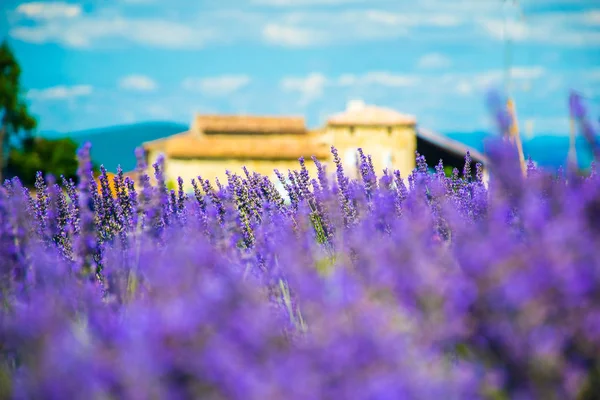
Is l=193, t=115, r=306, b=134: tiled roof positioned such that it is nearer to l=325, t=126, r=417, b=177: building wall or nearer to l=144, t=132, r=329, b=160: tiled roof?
l=144, t=132, r=329, b=160: tiled roof

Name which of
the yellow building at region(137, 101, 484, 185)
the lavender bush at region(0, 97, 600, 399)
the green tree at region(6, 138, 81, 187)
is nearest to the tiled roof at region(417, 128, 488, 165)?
the yellow building at region(137, 101, 484, 185)

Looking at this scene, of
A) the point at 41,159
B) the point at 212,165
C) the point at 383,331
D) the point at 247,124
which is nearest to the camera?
the point at 383,331

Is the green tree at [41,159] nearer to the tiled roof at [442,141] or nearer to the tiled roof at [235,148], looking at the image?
the tiled roof at [235,148]

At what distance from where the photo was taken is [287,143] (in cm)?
3089

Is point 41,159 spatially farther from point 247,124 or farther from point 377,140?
point 377,140

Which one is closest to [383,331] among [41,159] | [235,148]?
[235,148]

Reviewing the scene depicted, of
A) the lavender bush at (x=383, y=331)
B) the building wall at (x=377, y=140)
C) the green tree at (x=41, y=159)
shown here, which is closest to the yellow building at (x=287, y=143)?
the building wall at (x=377, y=140)

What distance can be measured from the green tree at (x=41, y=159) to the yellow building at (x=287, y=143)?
4.94 m

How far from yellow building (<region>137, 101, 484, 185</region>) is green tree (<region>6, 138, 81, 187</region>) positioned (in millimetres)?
4941

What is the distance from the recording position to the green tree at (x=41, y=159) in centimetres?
3319

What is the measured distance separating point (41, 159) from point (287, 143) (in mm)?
12566

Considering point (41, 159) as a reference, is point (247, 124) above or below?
above

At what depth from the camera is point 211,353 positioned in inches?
44.9

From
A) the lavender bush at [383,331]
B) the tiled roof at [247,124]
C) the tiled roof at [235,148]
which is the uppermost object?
the lavender bush at [383,331]
